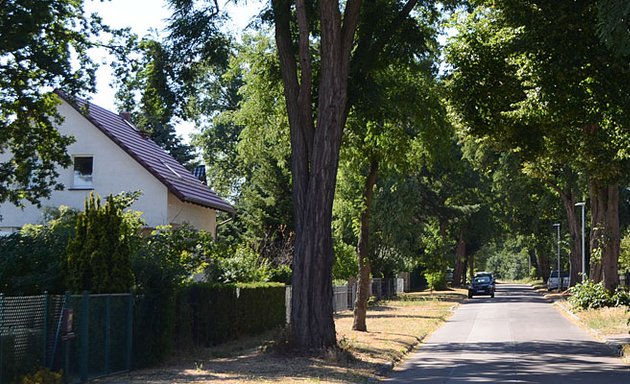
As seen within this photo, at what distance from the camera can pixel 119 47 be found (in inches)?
912

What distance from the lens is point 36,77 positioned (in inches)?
870

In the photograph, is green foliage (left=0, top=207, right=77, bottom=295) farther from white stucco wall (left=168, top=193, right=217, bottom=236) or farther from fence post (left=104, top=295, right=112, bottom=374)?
white stucco wall (left=168, top=193, right=217, bottom=236)

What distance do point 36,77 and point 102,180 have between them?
9897mm

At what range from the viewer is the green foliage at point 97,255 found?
1697 cm

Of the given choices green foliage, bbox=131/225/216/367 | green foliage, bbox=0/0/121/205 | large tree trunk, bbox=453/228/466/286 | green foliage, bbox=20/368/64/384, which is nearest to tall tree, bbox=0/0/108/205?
green foliage, bbox=0/0/121/205

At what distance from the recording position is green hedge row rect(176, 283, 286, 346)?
21.6 meters

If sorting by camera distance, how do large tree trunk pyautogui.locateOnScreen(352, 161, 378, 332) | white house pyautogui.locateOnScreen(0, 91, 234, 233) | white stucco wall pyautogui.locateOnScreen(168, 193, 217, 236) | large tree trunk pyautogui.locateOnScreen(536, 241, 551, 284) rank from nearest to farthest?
large tree trunk pyautogui.locateOnScreen(352, 161, 378, 332) → white house pyautogui.locateOnScreen(0, 91, 234, 233) → white stucco wall pyautogui.locateOnScreen(168, 193, 217, 236) → large tree trunk pyautogui.locateOnScreen(536, 241, 551, 284)

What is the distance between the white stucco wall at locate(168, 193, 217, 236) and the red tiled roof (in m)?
0.54

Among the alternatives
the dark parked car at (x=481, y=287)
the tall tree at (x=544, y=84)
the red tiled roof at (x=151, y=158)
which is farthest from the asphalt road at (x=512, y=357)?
the dark parked car at (x=481, y=287)

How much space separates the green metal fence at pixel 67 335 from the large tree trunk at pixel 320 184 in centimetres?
397

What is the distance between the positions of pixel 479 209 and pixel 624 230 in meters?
10.6

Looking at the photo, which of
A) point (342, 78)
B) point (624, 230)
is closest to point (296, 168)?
point (342, 78)

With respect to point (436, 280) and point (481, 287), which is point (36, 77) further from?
point (436, 280)

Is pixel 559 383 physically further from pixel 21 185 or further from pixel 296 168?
pixel 21 185
